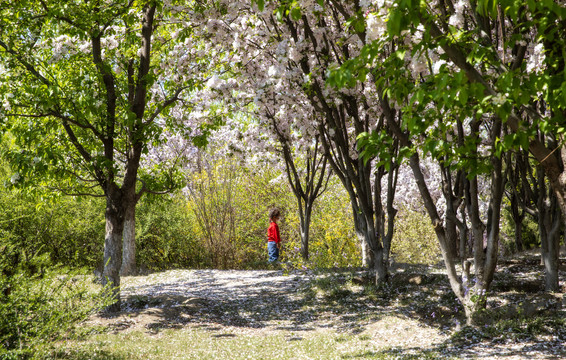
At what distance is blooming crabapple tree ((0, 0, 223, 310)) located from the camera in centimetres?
627

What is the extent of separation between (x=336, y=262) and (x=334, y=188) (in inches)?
141

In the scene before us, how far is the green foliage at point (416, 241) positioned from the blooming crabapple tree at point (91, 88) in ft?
27.1

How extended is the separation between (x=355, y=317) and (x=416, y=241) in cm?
809

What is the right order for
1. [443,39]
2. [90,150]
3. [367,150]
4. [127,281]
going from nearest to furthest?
[443,39] < [367,150] < [90,150] < [127,281]

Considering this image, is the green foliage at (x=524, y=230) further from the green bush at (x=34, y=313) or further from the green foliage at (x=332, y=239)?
the green bush at (x=34, y=313)

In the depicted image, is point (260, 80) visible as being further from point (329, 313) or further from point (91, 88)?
point (329, 313)

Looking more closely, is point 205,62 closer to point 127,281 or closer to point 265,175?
point 127,281

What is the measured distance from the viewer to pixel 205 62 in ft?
27.3

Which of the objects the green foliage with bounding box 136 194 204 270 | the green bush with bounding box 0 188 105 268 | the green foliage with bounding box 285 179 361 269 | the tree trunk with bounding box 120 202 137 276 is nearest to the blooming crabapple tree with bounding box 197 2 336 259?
the green foliage with bounding box 285 179 361 269

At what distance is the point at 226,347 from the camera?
5355mm

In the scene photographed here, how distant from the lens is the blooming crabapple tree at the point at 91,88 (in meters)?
6.27

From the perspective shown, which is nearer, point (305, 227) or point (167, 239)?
point (305, 227)

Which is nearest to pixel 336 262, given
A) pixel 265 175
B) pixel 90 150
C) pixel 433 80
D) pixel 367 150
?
pixel 265 175

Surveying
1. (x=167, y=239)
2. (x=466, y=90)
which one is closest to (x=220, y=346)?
(x=466, y=90)
